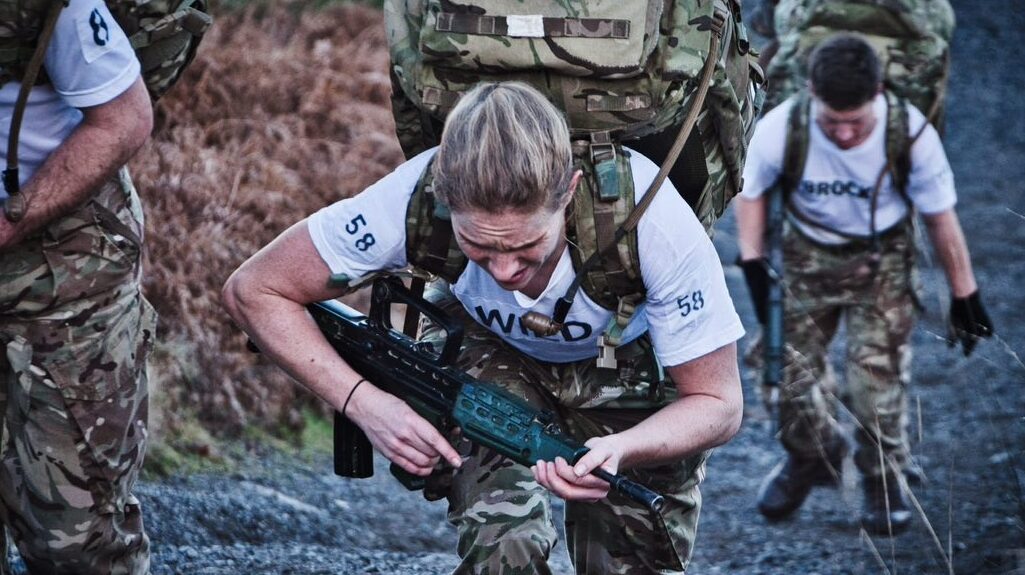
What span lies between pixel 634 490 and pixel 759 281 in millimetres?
3340

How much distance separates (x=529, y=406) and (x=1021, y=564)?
207cm

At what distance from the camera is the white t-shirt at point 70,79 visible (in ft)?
11.6

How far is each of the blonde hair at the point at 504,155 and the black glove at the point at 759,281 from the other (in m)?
3.14

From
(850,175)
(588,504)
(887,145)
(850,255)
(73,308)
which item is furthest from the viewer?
(850,255)

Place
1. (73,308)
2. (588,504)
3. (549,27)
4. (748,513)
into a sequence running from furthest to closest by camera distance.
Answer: (748,513)
(588,504)
(73,308)
(549,27)

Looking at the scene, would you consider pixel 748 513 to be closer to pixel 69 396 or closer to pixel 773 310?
pixel 773 310

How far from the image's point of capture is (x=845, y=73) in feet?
20.4

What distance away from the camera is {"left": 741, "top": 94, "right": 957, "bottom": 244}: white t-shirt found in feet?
21.3

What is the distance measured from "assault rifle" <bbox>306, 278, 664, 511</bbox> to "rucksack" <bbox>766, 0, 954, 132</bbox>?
12.3 feet

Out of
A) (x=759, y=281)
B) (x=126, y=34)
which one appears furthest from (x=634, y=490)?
(x=759, y=281)

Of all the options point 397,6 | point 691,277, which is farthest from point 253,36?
point 691,277

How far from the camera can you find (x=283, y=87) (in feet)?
30.9

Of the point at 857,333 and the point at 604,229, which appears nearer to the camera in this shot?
the point at 604,229

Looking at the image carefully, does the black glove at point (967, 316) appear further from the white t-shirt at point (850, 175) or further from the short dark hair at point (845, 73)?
the short dark hair at point (845, 73)
